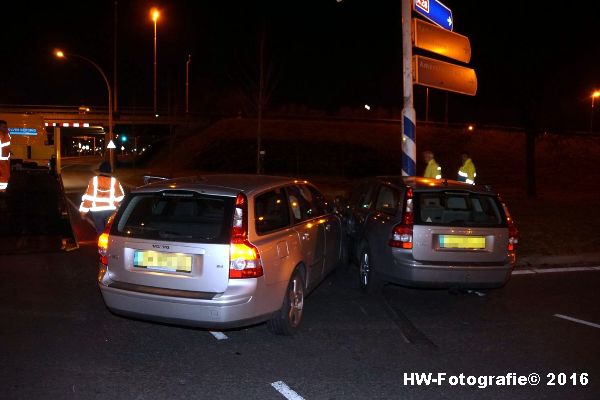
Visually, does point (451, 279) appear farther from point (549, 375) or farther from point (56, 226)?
point (56, 226)

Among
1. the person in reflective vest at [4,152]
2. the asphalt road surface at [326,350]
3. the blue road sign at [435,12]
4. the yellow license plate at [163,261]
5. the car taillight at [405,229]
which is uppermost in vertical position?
the blue road sign at [435,12]

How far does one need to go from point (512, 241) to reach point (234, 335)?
140 inches

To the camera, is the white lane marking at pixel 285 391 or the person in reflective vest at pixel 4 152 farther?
the person in reflective vest at pixel 4 152

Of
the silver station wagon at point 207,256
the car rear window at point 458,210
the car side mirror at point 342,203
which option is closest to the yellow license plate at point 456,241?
the car rear window at point 458,210

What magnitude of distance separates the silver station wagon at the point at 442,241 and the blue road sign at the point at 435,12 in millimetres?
4810

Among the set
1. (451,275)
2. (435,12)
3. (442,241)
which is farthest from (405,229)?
(435,12)

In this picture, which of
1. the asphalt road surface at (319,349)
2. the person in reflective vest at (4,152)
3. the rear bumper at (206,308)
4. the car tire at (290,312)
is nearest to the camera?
the asphalt road surface at (319,349)

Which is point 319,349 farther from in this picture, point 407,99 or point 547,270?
point 407,99

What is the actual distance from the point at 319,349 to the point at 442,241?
7.42 ft

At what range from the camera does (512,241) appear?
7.05 m

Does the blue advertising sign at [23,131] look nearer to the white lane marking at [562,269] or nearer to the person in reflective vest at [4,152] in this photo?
the person in reflective vest at [4,152]

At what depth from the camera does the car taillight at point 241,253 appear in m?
5.01

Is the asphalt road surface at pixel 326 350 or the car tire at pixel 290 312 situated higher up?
the car tire at pixel 290 312

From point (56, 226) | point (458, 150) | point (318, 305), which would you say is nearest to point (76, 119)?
point (458, 150)
